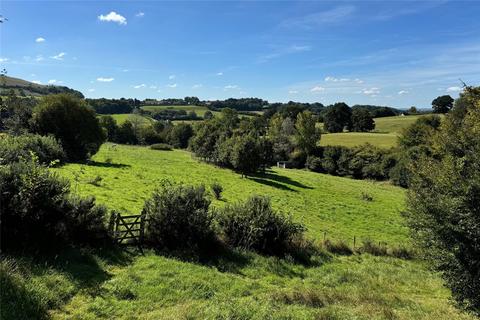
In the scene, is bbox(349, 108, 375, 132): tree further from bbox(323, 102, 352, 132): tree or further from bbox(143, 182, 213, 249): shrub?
bbox(143, 182, 213, 249): shrub

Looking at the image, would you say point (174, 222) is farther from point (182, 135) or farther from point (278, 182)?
point (182, 135)

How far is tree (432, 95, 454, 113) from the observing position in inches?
4636

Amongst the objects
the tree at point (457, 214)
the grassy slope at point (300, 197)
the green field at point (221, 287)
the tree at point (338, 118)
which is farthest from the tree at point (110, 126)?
the tree at point (457, 214)

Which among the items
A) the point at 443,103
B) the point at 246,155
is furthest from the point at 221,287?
the point at 443,103

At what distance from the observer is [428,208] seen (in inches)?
526

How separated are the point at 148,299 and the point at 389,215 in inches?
1296

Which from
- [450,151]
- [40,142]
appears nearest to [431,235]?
[450,151]

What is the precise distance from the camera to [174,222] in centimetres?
1747

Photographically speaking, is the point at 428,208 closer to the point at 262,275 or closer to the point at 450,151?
the point at 450,151

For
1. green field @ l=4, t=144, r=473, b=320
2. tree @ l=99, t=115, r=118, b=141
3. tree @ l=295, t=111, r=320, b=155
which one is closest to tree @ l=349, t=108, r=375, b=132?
tree @ l=295, t=111, r=320, b=155

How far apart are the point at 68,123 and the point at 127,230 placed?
1549 inches

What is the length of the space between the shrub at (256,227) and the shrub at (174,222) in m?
2.16

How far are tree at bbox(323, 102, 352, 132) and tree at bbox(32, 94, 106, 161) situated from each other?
85.8 m

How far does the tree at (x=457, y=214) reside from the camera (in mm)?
11977
